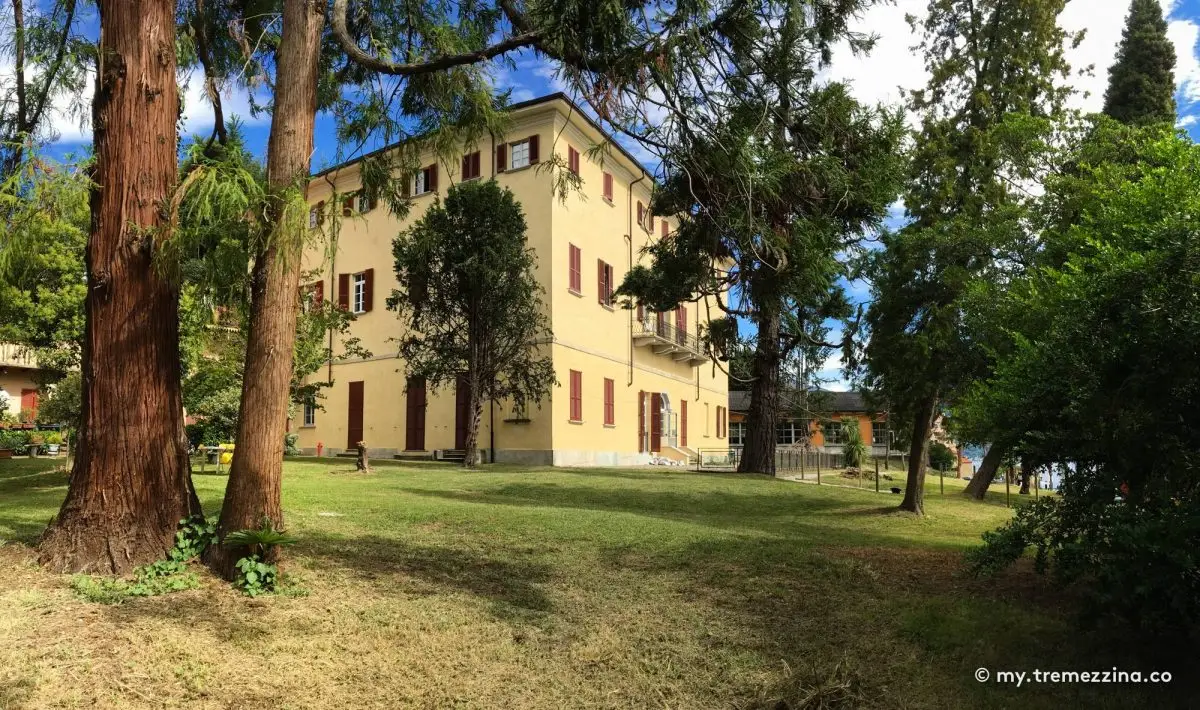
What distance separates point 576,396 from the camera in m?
23.2

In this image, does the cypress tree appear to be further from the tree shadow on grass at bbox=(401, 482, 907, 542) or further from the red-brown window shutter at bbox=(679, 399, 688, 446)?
the red-brown window shutter at bbox=(679, 399, 688, 446)

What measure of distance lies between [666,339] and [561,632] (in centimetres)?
2436

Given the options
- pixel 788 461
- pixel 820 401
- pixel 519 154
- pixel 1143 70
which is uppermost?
pixel 1143 70

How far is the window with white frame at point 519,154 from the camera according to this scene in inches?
914

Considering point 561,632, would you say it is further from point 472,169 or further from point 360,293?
point 360,293

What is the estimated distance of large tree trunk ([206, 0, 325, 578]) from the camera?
534cm

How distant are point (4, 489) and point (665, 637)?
1107 centimetres

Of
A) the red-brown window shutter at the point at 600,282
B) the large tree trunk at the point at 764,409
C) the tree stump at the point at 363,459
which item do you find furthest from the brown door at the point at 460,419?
the large tree trunk at the point at 764,409

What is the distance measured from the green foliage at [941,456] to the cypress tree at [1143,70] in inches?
772

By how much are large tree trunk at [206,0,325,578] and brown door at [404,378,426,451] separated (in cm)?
1839

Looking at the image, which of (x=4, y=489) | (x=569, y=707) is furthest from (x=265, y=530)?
(x=4, y=489)

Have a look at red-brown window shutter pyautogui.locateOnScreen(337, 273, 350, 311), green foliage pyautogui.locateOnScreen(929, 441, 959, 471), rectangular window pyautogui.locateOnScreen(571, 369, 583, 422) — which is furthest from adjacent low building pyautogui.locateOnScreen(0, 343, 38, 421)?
green foliage pyautogui.locateOnScreen(929, 441, 959, 471)

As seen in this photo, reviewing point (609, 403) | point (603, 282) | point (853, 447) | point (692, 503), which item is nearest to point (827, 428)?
point (853, 447)

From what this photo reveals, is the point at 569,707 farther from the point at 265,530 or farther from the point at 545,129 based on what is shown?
the point at 545,129
